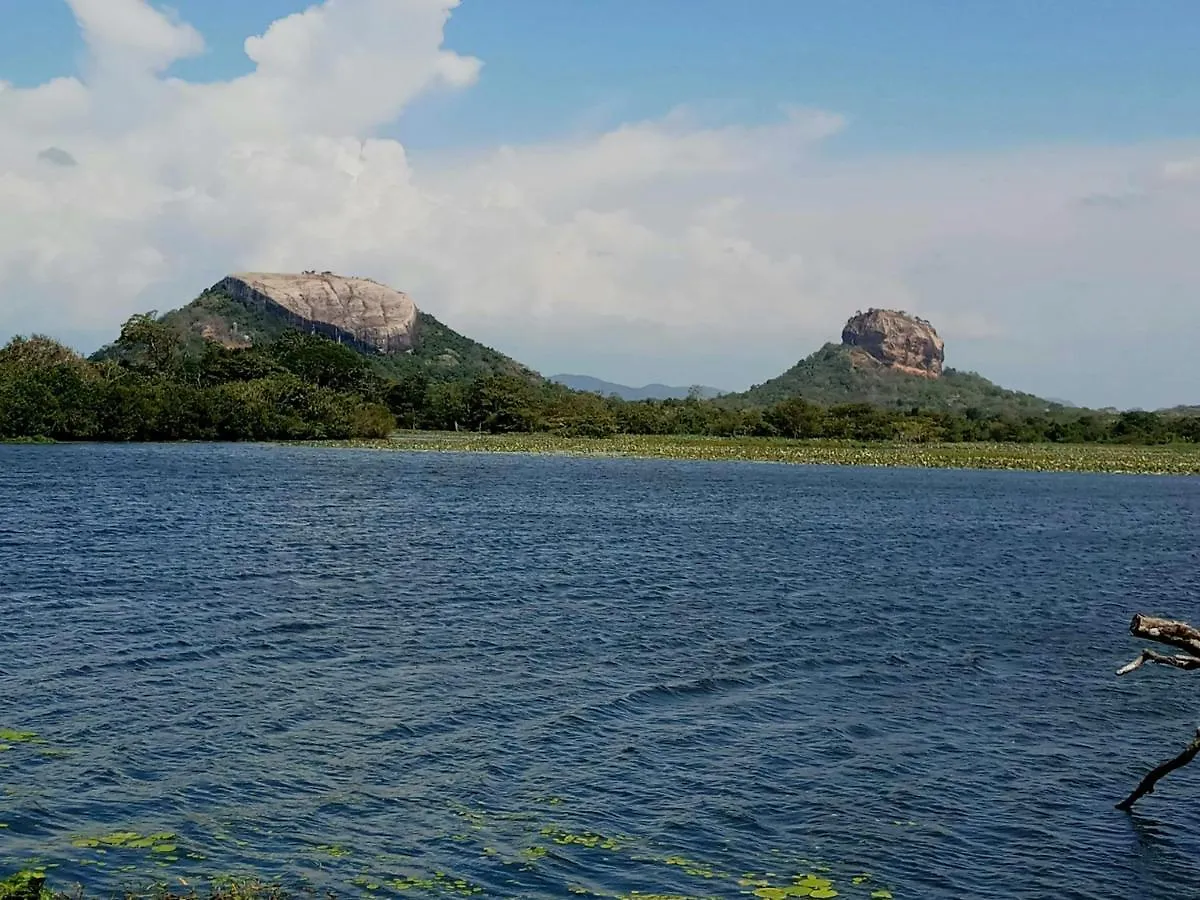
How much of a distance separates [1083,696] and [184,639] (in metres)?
20.8

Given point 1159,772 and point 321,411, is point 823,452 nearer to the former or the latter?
point 321,411

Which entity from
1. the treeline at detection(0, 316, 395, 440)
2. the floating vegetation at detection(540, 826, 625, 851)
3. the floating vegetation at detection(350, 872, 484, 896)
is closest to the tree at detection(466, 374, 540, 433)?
the treeline at detection(0, 316, 395, 440)

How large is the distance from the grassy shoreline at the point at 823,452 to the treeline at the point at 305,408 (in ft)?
30.2

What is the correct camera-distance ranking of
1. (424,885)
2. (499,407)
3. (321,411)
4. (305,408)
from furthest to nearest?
(499,407), (305,408), (321,411), (424,885)

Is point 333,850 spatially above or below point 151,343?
below

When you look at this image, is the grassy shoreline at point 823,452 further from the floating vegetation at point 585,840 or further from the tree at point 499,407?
the floating vegetation at point 585,840

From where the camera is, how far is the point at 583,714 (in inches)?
877

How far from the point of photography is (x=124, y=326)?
177 meters

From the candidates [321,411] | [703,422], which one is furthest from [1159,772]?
[703,422]

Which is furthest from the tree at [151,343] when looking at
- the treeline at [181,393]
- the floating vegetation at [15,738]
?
the floating vegetation at [15,738]

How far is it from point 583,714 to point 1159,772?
10320mm

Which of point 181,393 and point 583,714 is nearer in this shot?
point 583,714

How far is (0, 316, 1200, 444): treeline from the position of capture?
5231 inches

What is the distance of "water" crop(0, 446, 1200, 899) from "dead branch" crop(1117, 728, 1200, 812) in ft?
0.90
